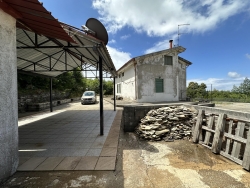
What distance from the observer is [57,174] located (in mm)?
2504

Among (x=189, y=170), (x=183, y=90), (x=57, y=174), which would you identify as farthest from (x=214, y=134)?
(x=183, y=90)

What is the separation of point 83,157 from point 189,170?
2413 millimetres

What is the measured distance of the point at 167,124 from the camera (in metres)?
6.01

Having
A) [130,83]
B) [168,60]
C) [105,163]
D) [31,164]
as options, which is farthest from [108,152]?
[168,60]

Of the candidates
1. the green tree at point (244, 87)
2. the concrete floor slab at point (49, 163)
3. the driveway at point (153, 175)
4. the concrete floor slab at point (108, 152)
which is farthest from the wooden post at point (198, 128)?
the green tree at point (244, 87)

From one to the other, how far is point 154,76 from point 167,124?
7064 millimetres

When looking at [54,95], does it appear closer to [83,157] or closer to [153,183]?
[83,157]

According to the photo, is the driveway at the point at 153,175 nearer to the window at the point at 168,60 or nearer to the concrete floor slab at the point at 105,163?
the concrete floor slab at the point at 105,163

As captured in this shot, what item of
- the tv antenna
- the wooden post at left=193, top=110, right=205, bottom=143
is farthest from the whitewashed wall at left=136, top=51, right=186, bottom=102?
the tv antenna

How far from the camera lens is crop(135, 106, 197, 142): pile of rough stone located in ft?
18.0

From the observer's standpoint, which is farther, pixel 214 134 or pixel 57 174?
pixel 214 134

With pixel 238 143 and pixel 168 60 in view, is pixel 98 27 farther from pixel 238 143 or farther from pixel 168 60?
pixel 168 60

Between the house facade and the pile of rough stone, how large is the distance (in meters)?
5.41

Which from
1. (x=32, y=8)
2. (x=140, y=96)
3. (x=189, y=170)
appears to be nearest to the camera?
(x=32, y=8)
